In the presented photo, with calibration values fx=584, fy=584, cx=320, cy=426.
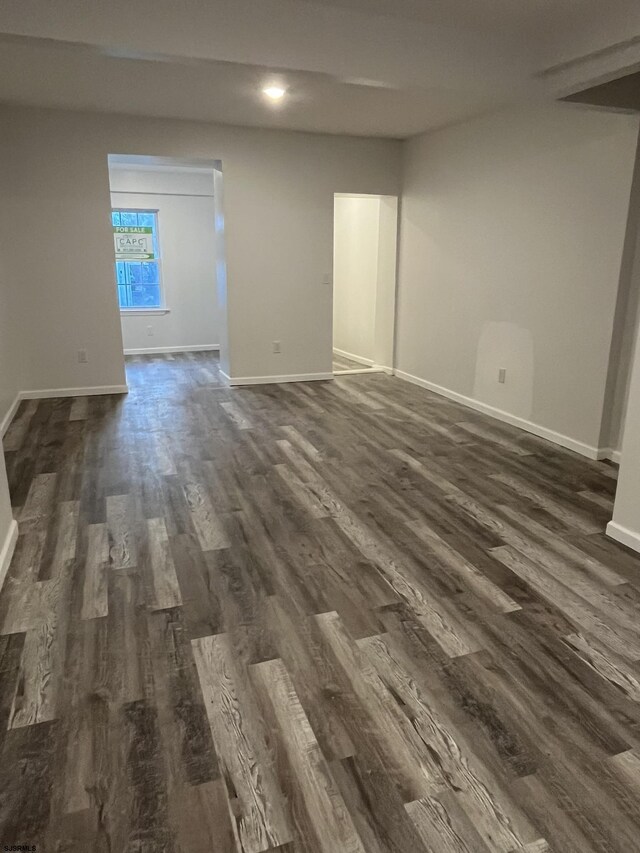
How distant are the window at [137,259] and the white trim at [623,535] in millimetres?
6835

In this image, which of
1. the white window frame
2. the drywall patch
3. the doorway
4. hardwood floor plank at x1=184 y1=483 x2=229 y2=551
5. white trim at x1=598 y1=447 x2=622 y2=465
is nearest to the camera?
hardwood floor plank at x1=184 y1=483 x2=229 y2=551

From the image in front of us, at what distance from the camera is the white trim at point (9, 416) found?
449 cm

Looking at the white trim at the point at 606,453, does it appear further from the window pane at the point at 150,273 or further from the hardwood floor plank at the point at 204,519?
the window pane at the point at 150,273

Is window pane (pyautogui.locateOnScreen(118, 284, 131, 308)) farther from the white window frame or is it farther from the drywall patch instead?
the drywall patch

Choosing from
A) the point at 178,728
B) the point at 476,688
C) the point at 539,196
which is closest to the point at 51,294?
the point at 539,196

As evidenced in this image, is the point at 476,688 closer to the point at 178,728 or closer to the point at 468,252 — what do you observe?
the point at 178,728

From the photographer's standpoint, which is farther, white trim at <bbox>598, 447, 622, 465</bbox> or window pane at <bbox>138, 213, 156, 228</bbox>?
window pane at <bbox>138, 213, 156, 228</bbox>

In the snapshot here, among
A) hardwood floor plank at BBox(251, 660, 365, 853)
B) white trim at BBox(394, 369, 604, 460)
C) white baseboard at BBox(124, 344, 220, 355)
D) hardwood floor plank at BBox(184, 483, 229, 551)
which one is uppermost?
white baseboard at BBox(124, 344, 220, 355)

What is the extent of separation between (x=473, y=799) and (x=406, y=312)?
5.50m

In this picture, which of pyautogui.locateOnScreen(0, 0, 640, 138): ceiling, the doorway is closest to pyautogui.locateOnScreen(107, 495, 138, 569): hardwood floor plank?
pyautogui.locateOnScreen(0, 0, 640, 138): ceiling

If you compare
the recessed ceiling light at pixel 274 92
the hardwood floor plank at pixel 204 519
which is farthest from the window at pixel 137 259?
the hardwood floor plank at pixel 204 519

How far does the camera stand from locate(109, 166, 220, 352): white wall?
7727 millimetres

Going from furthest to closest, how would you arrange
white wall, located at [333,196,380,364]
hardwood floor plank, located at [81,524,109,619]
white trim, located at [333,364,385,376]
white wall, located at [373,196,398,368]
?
1. white wall, located at [333,196,380,364]
2. white trim, located at [333,364,385,376]
3. white wall, located at [373,196,398,368]
4. hardwood floor plank, located at [81,524,109,619]

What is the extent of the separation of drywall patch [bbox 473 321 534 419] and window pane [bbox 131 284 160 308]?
489 centimetres
